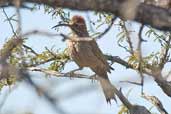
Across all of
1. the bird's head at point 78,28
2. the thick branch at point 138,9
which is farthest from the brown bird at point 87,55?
the thick branch at point 138,9

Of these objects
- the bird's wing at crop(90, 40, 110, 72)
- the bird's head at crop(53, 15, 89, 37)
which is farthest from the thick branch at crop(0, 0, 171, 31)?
the bird's wing at crop(90, 40, 110, 72)

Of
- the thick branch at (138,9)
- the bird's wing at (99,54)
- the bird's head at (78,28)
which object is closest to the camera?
the thick branch at (138,9)

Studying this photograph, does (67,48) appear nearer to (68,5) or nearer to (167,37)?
(167,37)

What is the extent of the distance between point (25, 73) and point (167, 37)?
196 inches

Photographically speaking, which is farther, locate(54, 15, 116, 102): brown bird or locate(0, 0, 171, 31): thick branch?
locate(54, 15, 116, 102): brown bird

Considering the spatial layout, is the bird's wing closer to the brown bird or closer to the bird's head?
the brown bird

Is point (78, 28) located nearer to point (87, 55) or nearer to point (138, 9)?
point (87, 55)

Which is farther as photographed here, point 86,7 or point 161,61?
point 161,61

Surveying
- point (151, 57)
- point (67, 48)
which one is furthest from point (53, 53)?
point (151, 57)

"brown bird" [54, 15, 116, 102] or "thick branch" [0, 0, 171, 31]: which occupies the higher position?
"thick branch" [0, 0, 171, 31]

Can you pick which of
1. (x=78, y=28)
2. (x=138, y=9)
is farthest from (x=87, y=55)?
(x=138, y=9)

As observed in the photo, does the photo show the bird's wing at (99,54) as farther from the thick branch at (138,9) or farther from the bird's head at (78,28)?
the thick branch at (138,9)

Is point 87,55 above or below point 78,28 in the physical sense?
below

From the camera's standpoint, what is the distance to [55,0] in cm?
229
